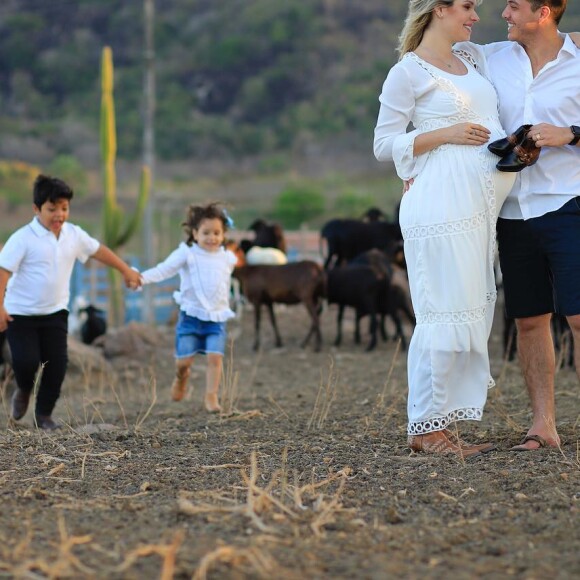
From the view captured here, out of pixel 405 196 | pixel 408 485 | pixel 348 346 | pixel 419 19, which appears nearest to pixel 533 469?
pixel 408 485

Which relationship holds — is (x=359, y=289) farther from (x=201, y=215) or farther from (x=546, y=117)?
(x=546, y=117)

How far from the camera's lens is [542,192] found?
529 cm

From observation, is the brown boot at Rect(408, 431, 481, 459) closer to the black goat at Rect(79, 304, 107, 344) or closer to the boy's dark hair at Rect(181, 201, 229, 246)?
the boy's dark hair at Rect(181, 201, 229, 246)

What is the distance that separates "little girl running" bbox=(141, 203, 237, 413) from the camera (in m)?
7.97

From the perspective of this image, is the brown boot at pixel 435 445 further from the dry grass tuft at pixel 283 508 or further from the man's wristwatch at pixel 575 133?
the man's wristwatch at pixel 575 133

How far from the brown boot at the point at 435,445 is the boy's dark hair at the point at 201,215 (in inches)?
119

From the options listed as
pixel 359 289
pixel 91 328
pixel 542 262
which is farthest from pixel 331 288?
pixel 542 262

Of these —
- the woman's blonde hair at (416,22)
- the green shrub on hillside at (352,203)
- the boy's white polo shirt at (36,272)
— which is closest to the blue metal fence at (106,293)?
the boy's white polo shirt at (36,272)

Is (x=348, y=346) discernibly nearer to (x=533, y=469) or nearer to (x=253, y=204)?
(x=533, y=469)

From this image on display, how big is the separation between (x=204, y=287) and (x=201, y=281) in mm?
45

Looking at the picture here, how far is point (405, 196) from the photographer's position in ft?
17.7

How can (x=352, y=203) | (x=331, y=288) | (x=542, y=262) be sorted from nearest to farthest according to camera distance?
(x=542, y=262) → (x=331, y=288) → (x=352, y=203)

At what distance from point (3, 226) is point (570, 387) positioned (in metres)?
29.0

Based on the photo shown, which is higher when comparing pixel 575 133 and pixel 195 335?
pixel 575 133
